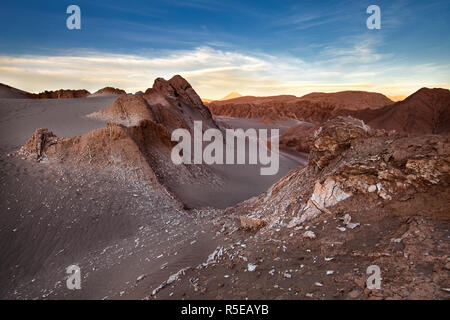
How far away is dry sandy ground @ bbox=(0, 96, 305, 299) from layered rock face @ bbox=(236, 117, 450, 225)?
189cm

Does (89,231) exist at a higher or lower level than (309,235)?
lower

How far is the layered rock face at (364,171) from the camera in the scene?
3.63m

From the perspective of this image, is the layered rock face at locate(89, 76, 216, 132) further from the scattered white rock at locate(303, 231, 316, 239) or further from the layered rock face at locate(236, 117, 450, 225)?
the scattered white rock at locate(303, 231, 316, 239)

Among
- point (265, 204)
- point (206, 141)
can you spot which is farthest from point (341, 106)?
point (265, 204)

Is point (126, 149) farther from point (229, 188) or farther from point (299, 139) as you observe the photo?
point (299, 139)

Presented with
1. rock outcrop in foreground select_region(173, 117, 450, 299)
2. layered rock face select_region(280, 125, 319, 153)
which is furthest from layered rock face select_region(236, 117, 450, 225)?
layered rock face select_region(280, 125, 319, 153)

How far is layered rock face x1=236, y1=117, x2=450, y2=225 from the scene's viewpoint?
3.63 m

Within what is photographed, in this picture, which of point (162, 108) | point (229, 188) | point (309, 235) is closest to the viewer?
point (309, 235)

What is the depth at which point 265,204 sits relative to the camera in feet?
20.9

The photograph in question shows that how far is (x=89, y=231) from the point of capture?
25.4 ft

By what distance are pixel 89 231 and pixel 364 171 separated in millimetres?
7445

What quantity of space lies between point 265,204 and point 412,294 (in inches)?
158

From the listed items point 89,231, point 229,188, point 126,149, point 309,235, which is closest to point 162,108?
point 126,149

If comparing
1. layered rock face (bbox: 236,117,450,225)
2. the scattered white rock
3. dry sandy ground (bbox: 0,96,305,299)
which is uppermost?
layered rock face (bbox: 236,117,450,225)
